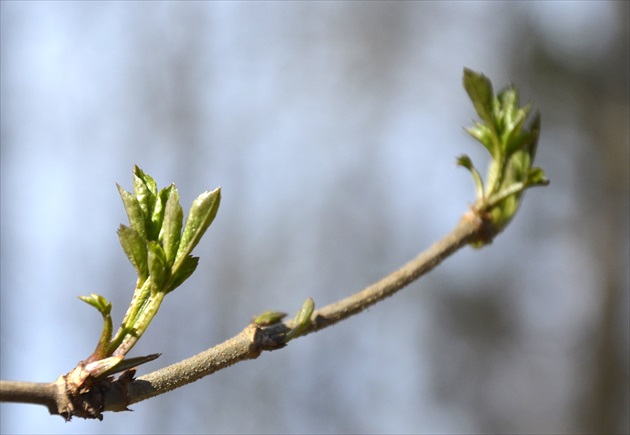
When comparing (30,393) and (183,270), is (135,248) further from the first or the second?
(30,393)

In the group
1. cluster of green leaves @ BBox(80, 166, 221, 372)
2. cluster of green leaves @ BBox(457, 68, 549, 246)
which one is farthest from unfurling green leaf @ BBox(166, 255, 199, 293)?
cluster of green leaves @ BBox(457, 68, 549, 246)

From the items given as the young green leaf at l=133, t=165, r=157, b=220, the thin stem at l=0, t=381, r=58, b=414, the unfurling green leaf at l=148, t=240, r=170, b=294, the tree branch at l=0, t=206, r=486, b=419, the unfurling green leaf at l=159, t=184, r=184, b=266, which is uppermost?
the young green leaf at l=133, t=165, r=157, b=220

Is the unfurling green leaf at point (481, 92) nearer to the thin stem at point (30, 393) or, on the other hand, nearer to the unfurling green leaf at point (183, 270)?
the unfurling green leaf at point (183, 270)

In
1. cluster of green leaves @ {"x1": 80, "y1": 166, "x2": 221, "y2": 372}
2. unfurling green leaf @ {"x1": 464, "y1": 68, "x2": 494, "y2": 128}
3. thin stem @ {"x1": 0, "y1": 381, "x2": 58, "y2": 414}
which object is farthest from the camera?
unfurling green leaf @ {"x1": 464, "y1": 68, "x2": 494, "y2": 128}

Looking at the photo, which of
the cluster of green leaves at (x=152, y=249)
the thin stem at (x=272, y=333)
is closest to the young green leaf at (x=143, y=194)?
the cluster of green leaves at (x=152, y=249)

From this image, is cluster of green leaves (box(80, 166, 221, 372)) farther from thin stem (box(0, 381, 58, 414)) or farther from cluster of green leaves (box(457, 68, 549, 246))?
cluster of green leaves (box(457, 68, 549, 246))

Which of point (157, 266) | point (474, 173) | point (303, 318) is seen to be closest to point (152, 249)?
point (157, 266)

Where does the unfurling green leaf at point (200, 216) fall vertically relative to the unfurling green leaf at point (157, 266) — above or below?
above
